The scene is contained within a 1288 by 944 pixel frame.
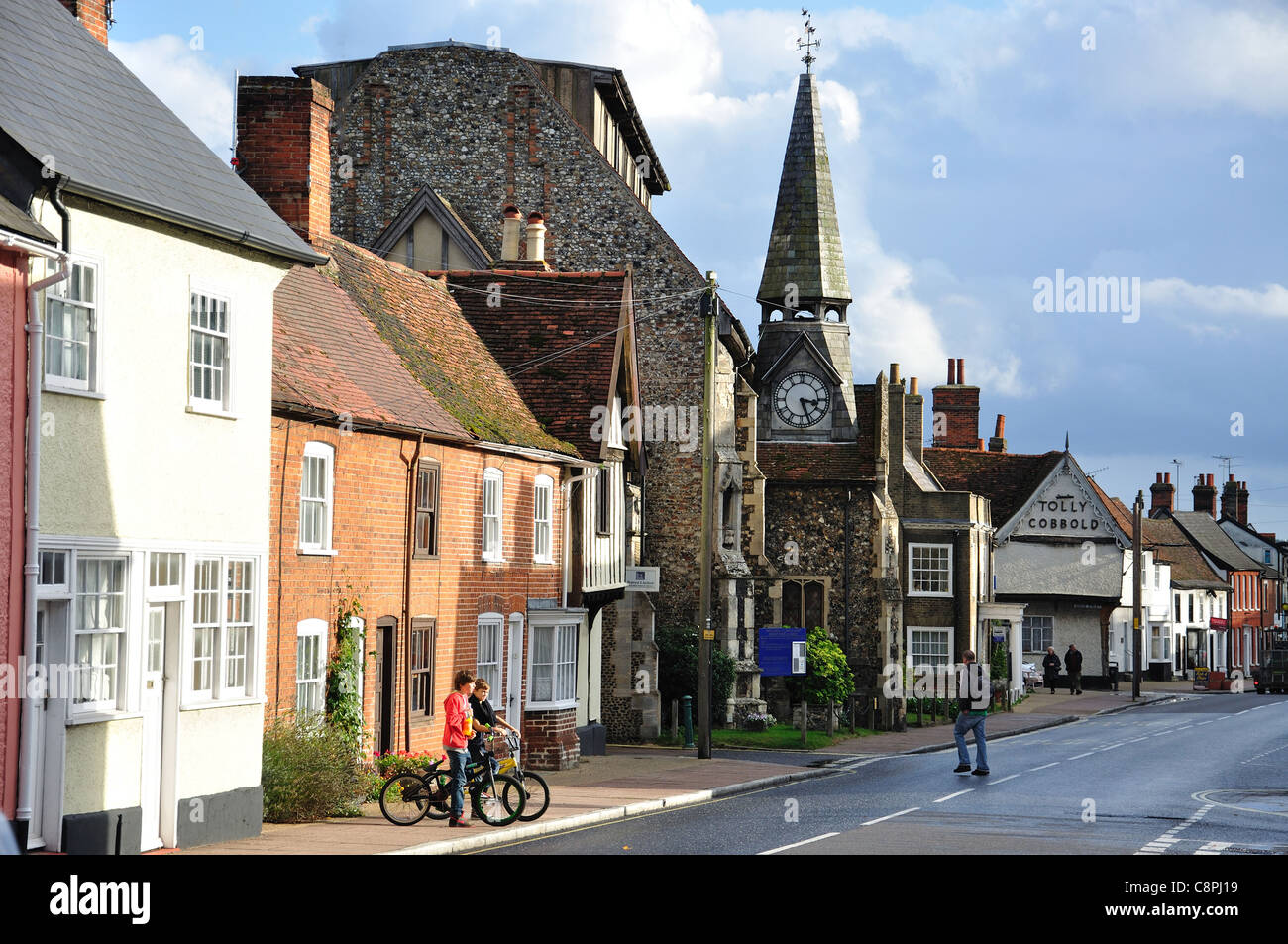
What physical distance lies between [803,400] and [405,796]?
1401 inches

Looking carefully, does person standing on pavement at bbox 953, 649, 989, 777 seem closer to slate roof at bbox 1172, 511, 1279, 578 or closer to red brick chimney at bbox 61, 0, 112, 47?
red brick chimney at bbox 61, 0, 112, 47

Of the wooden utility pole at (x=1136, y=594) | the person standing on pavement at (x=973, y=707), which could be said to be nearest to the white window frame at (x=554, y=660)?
the person standing on pavement at (x=973, y=707)

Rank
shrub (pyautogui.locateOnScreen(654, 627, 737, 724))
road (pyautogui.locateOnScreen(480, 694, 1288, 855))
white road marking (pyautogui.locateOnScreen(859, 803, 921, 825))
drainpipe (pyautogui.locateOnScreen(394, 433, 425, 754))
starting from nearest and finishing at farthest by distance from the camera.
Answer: road (pyautogui.locateOnScreen(480, 694, 1288, 855))
white road marking (pyautogui.locateOnScreen(859, 803, 921, 825))
drainpipe (pyautogui.locateOnScreen(394, 433, 425, 754))
shrub (pyautogui.locateOnScreen(654, 627, 737, 724))

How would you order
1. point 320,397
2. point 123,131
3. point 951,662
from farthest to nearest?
point 951,662, point 320,397, point 123,131

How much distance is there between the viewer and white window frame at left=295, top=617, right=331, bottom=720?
66.8ft

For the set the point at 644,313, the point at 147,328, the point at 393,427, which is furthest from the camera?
the point at 644,313

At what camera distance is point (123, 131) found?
56.8 feet

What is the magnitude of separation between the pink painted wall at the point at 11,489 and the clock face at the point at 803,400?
132 ft

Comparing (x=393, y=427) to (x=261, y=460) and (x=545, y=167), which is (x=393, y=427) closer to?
(x=261, y=460)

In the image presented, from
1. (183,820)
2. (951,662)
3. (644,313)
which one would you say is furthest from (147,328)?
(951,662)

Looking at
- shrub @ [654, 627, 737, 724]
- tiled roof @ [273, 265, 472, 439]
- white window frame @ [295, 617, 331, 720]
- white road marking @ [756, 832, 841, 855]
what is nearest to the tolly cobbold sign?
shrub @ [654, 627, 737, 724]

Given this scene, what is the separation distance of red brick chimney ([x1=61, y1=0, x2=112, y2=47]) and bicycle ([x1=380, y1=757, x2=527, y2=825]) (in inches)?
372

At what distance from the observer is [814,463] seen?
50281mm
